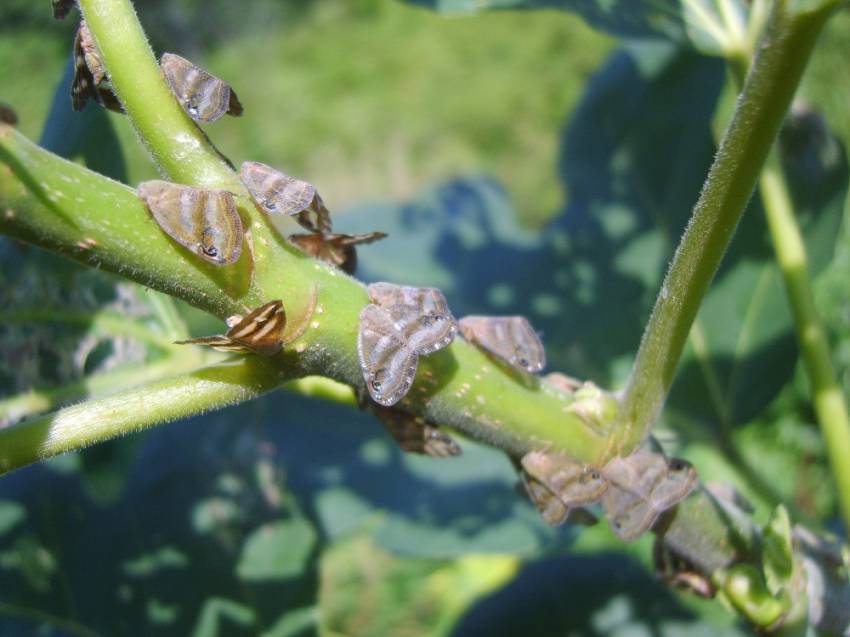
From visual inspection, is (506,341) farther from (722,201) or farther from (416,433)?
(722,201)

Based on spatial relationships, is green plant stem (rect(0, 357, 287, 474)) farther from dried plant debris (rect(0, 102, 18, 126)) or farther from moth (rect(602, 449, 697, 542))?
moth (rect(602, 449, 697, 542))

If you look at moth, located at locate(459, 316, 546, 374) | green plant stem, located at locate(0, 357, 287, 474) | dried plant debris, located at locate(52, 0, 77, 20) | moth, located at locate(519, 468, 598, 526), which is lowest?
moth, located at locate(519, 468, 598, 526)

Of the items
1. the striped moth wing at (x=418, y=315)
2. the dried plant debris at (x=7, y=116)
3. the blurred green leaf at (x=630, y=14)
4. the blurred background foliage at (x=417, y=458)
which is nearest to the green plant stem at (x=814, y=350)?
the blurred background foliage at (x=417, y=458)

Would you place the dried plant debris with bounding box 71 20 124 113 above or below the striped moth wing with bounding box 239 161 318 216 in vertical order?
above

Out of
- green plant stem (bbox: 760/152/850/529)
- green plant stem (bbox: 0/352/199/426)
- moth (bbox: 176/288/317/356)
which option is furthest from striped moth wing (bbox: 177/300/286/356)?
green plant stem (bbox: 760/152/850/529)

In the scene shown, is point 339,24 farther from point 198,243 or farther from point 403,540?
point 198,243

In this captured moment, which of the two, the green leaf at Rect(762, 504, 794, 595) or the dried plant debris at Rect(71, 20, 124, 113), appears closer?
the dried plant debris at Rect(71, 20, 124, 113)

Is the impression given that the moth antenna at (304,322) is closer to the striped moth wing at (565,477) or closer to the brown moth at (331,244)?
the brown moth at (331,244)
